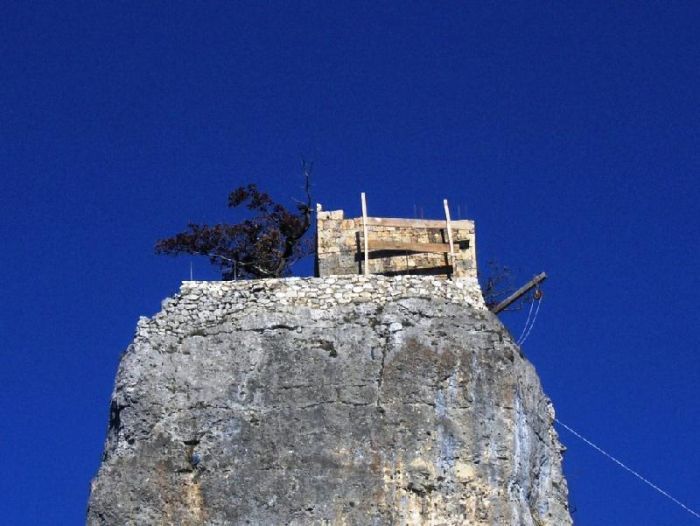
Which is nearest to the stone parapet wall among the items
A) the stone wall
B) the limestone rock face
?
the limestone rock face

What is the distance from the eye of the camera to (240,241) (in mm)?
33469

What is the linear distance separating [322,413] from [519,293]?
6.44m

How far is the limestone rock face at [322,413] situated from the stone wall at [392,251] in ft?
5.91

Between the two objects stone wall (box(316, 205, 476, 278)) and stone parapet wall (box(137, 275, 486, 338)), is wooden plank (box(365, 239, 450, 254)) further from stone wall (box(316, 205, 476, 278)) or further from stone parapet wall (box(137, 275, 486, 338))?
stone parapet wall (box(137, 275, 486, 338))

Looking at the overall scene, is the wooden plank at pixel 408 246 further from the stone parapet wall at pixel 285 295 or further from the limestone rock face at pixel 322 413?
the limestone rock face at pixel 322 413

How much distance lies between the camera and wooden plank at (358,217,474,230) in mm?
30812

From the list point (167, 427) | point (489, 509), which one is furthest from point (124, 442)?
point (489, 509)

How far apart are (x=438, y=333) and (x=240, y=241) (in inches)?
301

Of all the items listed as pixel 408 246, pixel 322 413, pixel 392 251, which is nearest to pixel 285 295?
pixel 322 413

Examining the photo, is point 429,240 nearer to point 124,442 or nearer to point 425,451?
point 425,451

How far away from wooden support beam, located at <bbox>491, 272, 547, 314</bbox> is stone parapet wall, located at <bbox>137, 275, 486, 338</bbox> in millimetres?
2274

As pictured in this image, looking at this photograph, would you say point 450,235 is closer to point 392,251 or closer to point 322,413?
point 392,251

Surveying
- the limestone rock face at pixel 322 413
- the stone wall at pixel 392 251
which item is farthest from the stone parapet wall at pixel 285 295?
the stone wall at pixel 392 251

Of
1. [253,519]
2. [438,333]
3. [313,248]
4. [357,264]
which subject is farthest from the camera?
[313,248]
